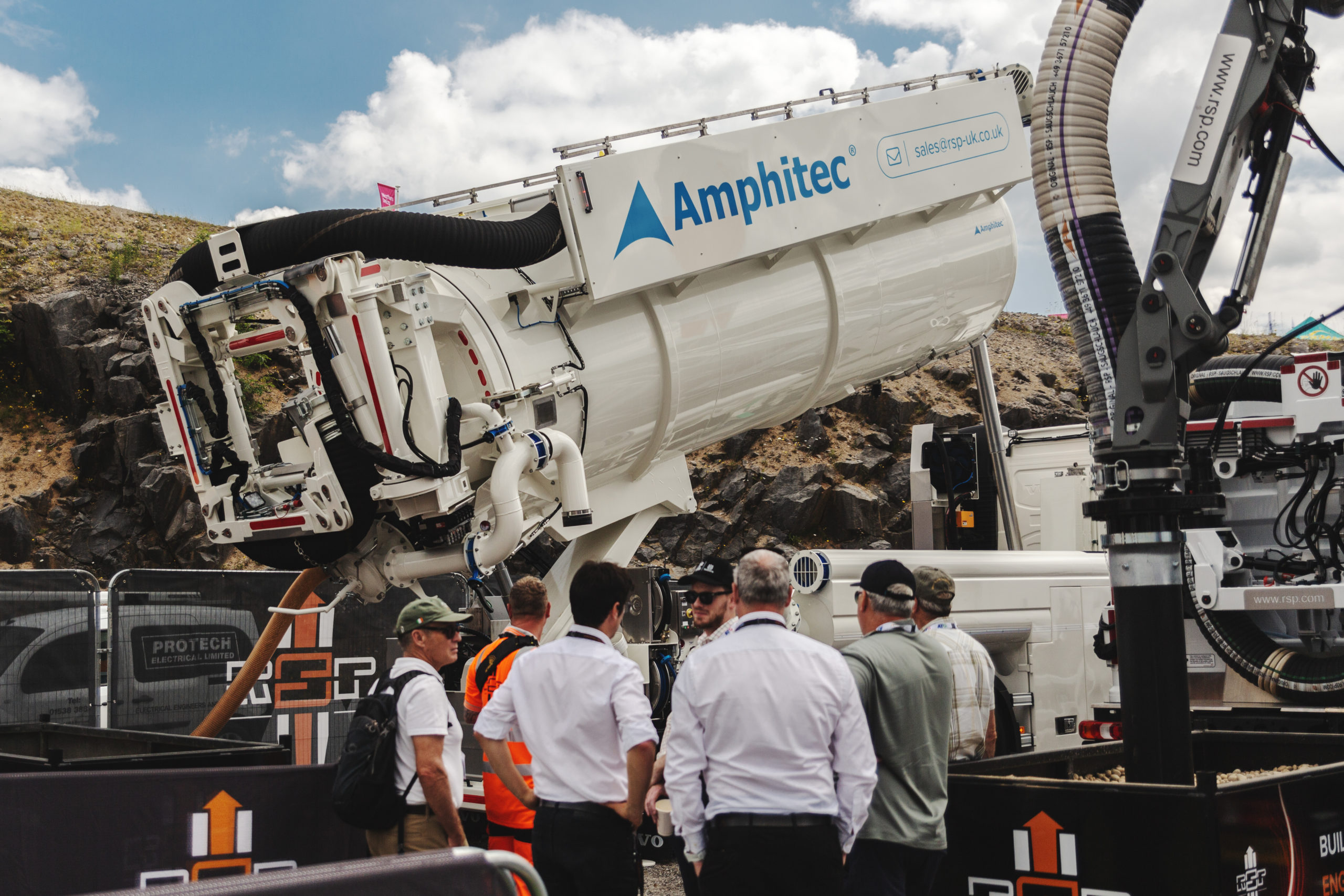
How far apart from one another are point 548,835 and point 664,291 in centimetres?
346

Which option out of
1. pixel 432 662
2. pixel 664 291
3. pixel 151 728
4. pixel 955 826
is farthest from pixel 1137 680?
pixel 151 728

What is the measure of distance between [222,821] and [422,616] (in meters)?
1.16

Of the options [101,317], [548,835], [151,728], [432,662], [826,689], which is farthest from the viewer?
[101,317]

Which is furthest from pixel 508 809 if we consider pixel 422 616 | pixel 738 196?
pixel 738 196

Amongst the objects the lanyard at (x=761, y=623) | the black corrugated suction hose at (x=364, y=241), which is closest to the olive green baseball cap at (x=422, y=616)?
the lanyard at (x=761, y=623)

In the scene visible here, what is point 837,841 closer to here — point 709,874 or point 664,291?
point 709,874

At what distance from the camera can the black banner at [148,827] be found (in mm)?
4277

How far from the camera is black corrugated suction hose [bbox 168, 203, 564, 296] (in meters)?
5.36

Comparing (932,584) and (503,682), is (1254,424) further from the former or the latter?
(503,682)

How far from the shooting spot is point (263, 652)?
244 inches

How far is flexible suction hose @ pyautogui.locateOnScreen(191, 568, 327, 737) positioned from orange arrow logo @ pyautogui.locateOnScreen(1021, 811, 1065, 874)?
3727 mm

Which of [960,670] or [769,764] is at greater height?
[960,670]

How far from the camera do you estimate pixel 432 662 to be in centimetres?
445

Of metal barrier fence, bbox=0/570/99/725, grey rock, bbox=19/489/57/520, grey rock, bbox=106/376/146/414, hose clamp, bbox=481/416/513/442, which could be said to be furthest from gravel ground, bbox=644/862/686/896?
grey rock, bbox=106/376/146/414
